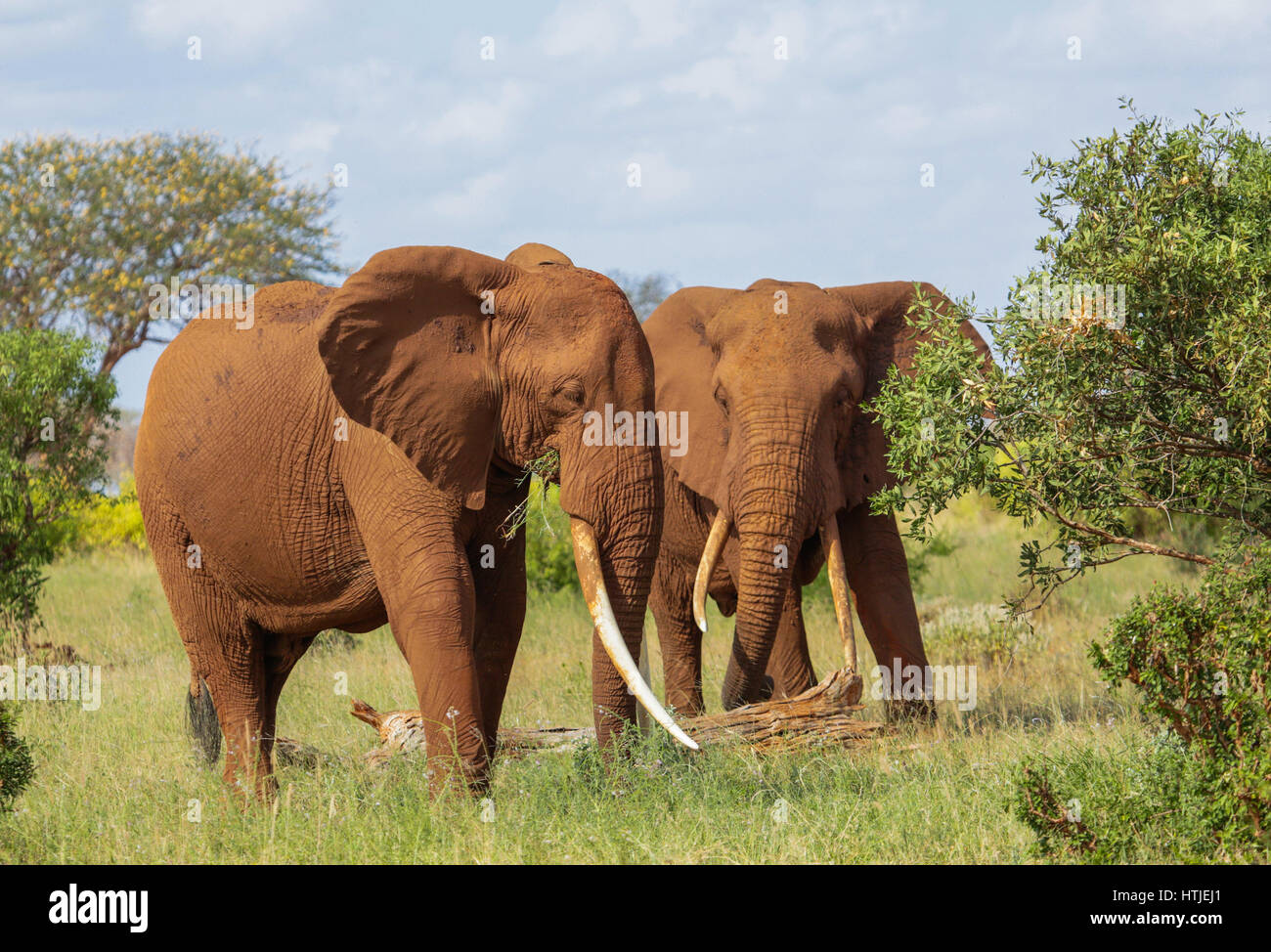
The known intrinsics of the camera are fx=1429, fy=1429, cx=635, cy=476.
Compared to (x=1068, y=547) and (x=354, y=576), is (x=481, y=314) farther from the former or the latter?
(x=1068, y=547)

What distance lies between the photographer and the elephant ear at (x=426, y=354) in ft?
24.2

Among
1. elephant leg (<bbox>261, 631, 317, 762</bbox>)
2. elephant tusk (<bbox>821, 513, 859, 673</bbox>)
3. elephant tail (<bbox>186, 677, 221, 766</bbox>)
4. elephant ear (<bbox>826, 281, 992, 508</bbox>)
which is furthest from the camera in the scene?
elephant ear (<bbox>826, 281, 992, 508</bbox>)

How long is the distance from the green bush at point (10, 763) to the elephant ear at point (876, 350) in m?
5.59

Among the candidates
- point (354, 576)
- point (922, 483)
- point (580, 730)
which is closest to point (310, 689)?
point (580, 730)

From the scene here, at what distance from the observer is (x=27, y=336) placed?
14.8 m

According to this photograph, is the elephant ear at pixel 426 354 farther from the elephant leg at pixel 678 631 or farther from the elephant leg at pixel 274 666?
the elephant leg at pixel 678 631

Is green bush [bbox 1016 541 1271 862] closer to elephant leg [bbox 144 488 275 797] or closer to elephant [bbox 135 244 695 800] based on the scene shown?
elephant [bbox 135 244 695 800]

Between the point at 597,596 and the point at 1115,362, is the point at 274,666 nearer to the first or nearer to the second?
the point at 597,596

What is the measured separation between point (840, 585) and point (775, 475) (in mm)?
875

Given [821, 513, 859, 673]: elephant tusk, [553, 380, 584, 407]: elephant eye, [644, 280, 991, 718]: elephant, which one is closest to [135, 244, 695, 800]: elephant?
[553, 380, 584, 407]: elephant eye

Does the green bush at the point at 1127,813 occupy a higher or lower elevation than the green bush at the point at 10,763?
lower

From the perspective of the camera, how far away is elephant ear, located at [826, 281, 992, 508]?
10.2 metres

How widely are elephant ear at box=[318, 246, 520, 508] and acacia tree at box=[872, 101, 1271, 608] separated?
2.23 m

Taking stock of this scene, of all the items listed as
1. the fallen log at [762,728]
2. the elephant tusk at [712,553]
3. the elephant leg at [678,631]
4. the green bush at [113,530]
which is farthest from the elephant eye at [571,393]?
the green bush at [113,530]
